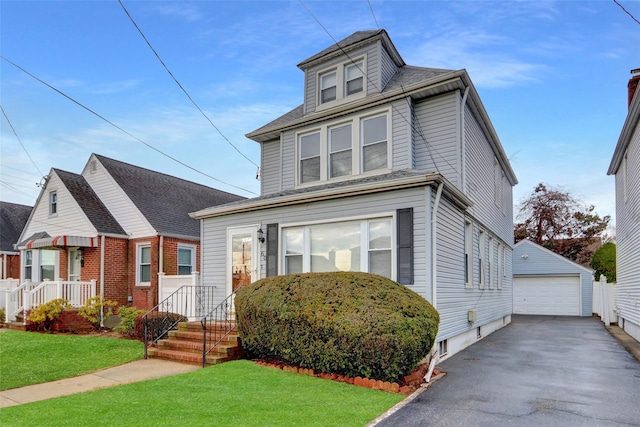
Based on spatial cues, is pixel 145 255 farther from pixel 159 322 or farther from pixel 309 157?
→ pixel 309 157

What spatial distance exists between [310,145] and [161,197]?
8.52 metres

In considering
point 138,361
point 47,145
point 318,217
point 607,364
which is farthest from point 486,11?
point 47,145

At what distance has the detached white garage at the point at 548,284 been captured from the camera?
2328 centimetres

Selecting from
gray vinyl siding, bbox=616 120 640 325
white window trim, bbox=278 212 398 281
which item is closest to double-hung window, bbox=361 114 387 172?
white window trim, bbox=278 212 398 281

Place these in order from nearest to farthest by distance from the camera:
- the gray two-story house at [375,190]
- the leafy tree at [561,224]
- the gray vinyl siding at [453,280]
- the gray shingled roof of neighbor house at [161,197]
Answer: the gray two-story house at [375,190]
the gray vinyl siding at [453,280]
the gray shingled roof of neighbor house at [161,197]
the leafy tree at [561,224]

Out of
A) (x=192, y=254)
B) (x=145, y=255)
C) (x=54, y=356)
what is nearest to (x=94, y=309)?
(x=145, y=255)

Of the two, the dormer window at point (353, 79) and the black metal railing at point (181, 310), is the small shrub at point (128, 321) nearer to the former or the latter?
the black metal railing at point (181, 310)

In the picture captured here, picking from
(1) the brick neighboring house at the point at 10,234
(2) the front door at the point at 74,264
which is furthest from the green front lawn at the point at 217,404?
(1) the brick neighboring house at the point at 10,234

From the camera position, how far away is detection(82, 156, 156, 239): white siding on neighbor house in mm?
16250

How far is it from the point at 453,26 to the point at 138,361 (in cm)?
1047

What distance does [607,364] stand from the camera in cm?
917

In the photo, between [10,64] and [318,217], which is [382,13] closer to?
[318,217]

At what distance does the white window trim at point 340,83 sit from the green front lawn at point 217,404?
7535 mm

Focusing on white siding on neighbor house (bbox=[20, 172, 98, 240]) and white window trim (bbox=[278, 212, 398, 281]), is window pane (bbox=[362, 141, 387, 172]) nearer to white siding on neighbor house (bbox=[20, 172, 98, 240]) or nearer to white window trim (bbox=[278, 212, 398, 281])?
white window trim (bbox=[278, 212, 398, 281])
